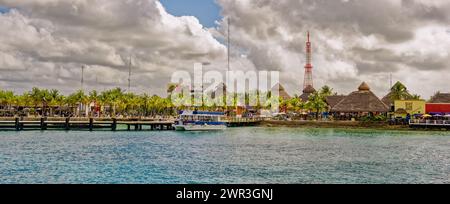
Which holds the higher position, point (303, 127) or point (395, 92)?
point (395, 92)

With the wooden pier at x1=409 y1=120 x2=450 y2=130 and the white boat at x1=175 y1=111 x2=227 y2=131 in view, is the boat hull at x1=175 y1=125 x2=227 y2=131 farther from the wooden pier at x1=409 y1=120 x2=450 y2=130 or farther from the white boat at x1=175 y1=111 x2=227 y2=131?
the wooden pier at x1=409 y1=120 x2=450 y2=130

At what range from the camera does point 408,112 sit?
82.7 metres

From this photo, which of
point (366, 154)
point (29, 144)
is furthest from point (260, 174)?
point (29, 144)

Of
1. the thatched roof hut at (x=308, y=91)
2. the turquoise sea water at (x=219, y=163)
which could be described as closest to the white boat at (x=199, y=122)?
the turquoise sea water at (x=219, y=163)

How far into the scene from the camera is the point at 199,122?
72875 mm

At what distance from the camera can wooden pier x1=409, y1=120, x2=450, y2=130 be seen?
73812 mm

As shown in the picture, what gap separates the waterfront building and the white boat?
2823 centimetres

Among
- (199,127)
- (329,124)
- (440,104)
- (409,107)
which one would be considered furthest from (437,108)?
(199,127)

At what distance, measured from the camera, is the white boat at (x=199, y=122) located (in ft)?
235

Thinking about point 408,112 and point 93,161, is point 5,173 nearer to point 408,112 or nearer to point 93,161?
point 93,161

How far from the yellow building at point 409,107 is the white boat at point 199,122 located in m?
35.1

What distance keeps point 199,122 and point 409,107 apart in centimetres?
4173
